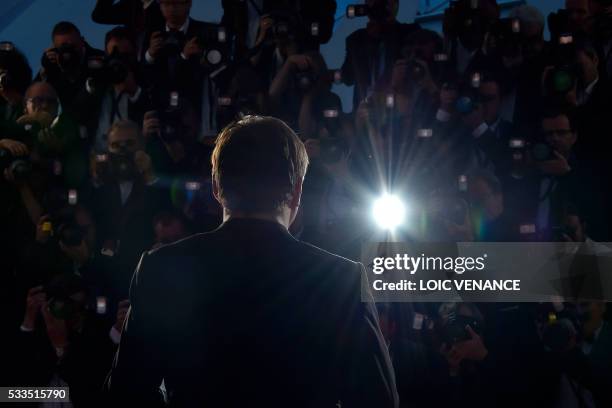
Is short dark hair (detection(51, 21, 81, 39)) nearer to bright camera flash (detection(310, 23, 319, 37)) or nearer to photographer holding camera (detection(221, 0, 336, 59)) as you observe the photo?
photographer holding camera (detection(221, 0, 336, 59))

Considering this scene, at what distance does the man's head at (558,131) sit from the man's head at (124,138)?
2.62m

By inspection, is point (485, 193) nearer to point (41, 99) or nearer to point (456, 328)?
point (456, 328)

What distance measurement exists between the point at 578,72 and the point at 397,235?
1.53 m

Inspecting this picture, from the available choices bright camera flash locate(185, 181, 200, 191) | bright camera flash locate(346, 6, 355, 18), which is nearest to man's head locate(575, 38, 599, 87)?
bright camera flash locate(346, 6, 355, 18)

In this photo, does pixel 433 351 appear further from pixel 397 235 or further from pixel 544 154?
pixel 544 154

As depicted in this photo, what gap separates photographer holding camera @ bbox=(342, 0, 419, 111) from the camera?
13.8 ft

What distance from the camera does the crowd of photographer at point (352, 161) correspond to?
3811 mm

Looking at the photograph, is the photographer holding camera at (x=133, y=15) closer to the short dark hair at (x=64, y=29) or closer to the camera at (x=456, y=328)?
the short dark hair at (x=64, y=29)

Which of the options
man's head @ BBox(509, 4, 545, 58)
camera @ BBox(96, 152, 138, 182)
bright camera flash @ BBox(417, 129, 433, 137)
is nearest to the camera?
bright camera flash @ BBox(417, 129, 433, 137)

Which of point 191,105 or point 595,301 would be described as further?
point 191,105

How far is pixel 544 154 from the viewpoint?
3.87 metres

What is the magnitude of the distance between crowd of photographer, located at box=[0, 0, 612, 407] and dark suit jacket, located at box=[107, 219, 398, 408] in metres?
2.81

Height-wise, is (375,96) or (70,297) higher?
(375,96)

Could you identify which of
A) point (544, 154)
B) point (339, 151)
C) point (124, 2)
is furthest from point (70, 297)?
point (544, 154)
